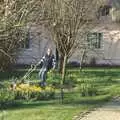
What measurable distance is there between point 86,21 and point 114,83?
3109 mm

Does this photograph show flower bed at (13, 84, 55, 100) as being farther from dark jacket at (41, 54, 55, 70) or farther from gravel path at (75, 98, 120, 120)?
dark jacket at (41, 54, 55, 70)

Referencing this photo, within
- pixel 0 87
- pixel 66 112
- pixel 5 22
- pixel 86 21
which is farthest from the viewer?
pixel 86 21

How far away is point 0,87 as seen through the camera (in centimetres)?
1803

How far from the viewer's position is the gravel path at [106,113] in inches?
543

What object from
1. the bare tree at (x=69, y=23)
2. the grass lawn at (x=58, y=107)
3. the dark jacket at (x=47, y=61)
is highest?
the bare tree at (x=69, y=23)

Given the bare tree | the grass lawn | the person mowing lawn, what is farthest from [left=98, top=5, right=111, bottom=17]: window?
the grass lawn

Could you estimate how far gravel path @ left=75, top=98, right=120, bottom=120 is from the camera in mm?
13805

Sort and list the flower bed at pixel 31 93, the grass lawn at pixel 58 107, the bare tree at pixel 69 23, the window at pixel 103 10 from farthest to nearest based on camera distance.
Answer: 1. the window at pixel 103 10
2. the bare tree at pixel 69 23
3. the flower bed at pixel 31 93
4. the grass lawn at pixel 58 107

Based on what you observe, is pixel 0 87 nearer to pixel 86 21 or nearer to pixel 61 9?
pixel 61 9

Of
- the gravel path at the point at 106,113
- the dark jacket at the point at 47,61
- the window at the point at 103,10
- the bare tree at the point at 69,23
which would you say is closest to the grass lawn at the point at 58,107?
the gravel path at the point at 106,113

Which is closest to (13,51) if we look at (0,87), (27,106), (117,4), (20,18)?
(20,18)

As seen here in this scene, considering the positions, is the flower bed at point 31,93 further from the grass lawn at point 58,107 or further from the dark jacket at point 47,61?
the dark jacket at point 47,61

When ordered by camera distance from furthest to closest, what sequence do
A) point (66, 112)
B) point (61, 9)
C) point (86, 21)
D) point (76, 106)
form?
point (86, 21)
point (61, 9)
point (76, 106)
point (66, 112)

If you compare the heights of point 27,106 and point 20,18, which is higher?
point 20,18
